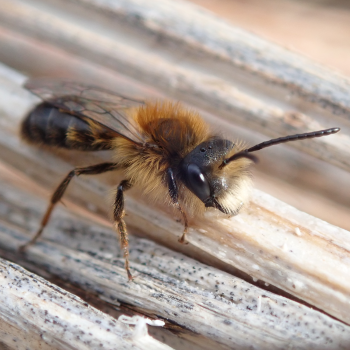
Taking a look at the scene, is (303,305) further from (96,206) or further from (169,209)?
(96,206)

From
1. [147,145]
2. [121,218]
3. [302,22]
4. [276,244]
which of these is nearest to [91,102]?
[147,145]

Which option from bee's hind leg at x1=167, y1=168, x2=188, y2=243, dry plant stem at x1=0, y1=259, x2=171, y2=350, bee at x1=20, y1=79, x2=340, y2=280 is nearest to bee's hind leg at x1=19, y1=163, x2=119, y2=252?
bee at x1=20, y1=79, x2=340, y2=280

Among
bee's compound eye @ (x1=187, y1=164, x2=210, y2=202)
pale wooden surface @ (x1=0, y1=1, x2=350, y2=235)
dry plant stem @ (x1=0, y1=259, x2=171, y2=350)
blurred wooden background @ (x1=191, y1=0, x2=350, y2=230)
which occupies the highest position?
blurred wooden background @ (x1=191, y1=0, x2=350, y2=230)

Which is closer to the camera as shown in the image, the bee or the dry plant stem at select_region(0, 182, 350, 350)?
the dry plant stem at select_region(0, 182, 350, 350)

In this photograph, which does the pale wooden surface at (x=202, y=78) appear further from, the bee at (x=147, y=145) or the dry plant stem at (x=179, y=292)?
the dry plant stem at (x=179, y=292)

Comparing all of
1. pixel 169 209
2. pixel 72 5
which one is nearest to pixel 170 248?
pixel 169 209

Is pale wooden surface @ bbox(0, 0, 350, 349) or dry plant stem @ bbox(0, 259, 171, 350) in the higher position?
pale wooden surface @ bbox(0, 0, 350, 349)

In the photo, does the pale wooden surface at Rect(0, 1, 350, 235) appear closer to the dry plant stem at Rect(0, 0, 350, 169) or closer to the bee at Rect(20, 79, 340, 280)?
the dry plant stem at Rect(0, 0, 350, 169)
